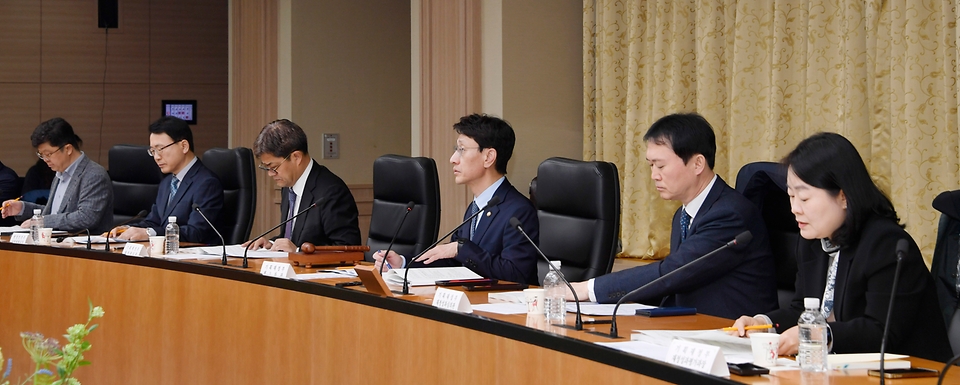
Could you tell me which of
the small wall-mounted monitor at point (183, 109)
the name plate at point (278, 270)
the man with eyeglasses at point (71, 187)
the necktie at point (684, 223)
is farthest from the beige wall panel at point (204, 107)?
the necktie at point (684, 223)

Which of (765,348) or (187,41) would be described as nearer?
(765,348)

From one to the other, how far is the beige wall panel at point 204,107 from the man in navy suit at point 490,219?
489cm

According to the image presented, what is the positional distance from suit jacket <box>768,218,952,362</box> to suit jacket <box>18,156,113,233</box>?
3605mm

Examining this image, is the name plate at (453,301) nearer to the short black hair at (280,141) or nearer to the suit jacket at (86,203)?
the short black hair at (280,141)

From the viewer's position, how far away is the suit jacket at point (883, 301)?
185 centimetres

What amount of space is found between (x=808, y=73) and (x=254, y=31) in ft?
12.3

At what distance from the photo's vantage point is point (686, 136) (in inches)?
97.9

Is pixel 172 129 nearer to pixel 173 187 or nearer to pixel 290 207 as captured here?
pixel 173 187

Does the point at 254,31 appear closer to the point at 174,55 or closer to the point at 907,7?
the point at 174,55

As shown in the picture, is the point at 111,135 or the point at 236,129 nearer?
the point at 236,129

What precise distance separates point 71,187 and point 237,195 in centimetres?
104

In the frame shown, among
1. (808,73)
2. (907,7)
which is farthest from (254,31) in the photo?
(907,7)

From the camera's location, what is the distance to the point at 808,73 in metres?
3.66

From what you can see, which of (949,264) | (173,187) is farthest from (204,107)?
(949,264)
